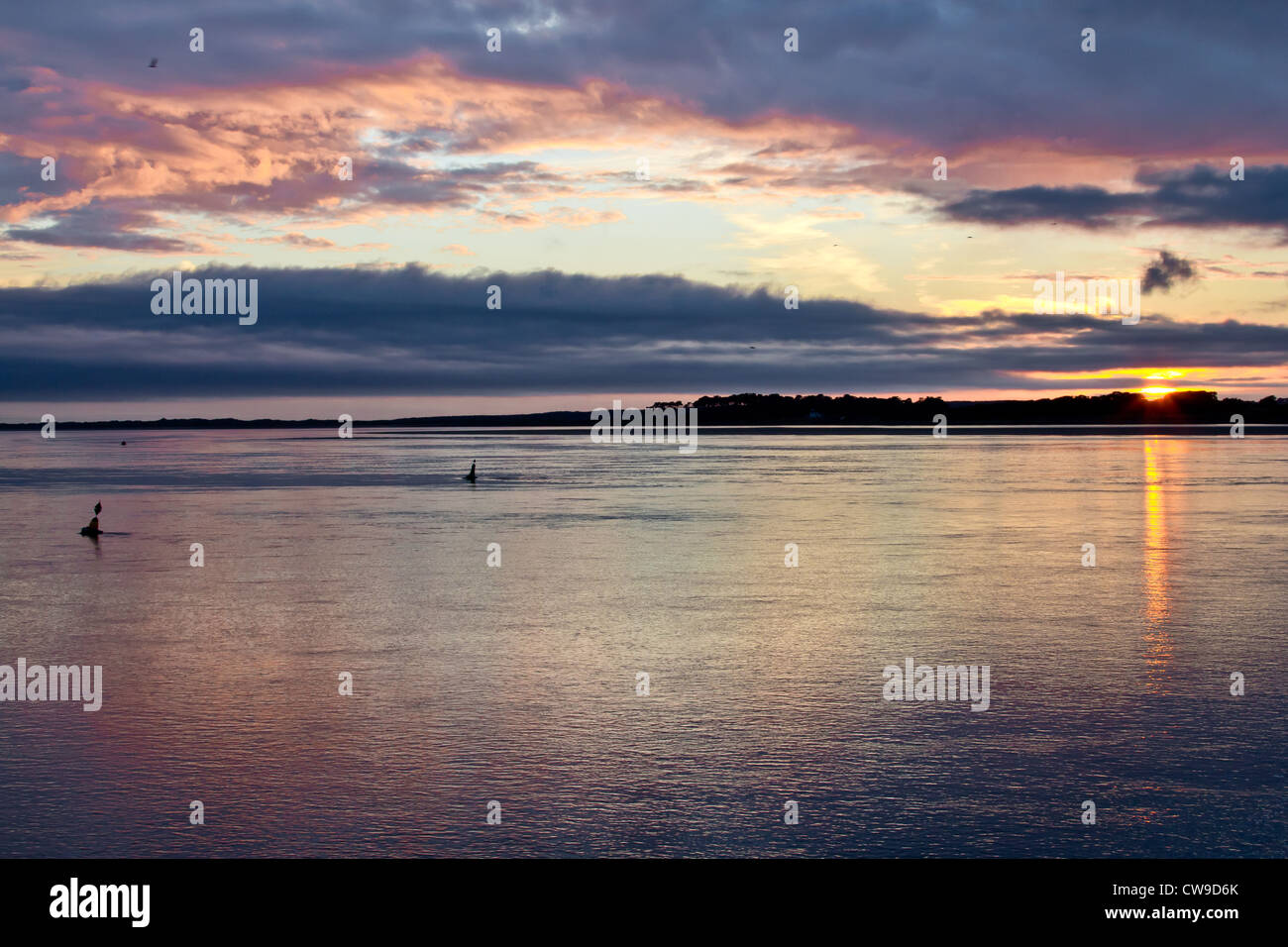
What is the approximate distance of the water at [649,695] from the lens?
19.6 feet

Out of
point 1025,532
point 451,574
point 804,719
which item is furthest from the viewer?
point 1025,532

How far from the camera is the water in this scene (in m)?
5.98

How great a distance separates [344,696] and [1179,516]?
19259mm

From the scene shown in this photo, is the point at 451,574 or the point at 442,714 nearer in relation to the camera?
the point at 442,714

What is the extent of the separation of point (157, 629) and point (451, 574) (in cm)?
441

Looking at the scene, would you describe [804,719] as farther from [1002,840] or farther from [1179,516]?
[1179,516]

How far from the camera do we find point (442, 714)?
26.7ft

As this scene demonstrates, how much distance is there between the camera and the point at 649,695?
860 cm

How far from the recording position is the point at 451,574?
49.9 feet

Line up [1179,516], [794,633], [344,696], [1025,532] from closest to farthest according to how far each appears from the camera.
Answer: [344,696]
[794,633]
[1025,532]
[1179,516]
